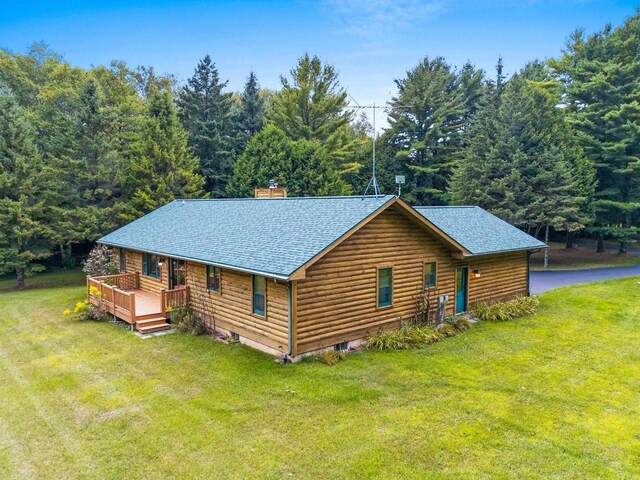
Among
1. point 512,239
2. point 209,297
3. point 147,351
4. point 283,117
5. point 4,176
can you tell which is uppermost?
point 283,117

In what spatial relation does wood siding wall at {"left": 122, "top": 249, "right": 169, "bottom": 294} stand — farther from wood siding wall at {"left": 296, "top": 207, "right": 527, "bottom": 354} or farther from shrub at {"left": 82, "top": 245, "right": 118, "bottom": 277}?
wood siding wall at {"left": 296, "top": 207, "right": 527, "bottom": 354}

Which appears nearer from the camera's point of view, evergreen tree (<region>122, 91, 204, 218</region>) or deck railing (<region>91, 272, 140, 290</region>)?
deck railing (<region>91, 272, 140, 290</region>)

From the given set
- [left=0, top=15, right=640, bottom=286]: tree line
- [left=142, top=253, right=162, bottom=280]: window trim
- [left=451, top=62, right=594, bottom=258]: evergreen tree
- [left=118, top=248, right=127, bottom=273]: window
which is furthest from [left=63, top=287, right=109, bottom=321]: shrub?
[left=451, top=62, right=594, bottom=258]: evergreen tree

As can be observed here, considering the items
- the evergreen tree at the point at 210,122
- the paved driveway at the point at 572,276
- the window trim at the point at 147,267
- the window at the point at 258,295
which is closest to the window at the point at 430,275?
the window at the point at 258,295

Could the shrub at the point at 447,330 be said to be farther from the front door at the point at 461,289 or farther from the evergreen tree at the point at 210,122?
the evergreen tree at the point at 210,122

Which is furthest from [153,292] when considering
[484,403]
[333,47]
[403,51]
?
[403,51]

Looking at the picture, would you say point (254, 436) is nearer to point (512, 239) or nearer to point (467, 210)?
point (512, 239)
